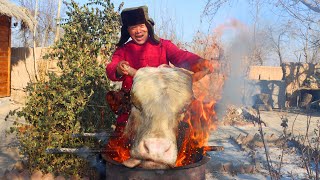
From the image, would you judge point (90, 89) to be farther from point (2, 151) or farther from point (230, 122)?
point (230, 122)

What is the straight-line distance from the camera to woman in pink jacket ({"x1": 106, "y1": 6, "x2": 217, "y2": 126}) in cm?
308

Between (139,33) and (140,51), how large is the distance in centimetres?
23

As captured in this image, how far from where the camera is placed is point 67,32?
463 centimetres

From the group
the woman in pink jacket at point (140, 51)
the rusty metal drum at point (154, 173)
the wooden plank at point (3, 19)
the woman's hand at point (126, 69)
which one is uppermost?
the wooden plank at point (3, 19)

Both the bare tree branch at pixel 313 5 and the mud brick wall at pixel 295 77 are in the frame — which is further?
the mud brick wall at pixel 295 77

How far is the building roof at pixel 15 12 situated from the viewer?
10.4m

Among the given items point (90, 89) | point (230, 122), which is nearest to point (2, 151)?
point (90, 89)

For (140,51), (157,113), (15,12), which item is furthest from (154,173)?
(15,12)

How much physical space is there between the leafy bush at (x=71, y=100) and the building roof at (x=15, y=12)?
6.96 m

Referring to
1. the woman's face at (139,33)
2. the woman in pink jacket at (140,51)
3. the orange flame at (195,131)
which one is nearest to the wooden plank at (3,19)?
the woman in pink jacket at (140,51)

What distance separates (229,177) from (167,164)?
10.6 ft

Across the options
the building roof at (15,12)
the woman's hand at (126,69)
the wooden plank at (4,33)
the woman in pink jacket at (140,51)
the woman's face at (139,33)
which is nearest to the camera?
the woman's hand at (126,69)

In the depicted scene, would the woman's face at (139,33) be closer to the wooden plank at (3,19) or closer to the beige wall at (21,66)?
the wooden plank at (3,19)

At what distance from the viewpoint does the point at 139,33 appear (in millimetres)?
3268
